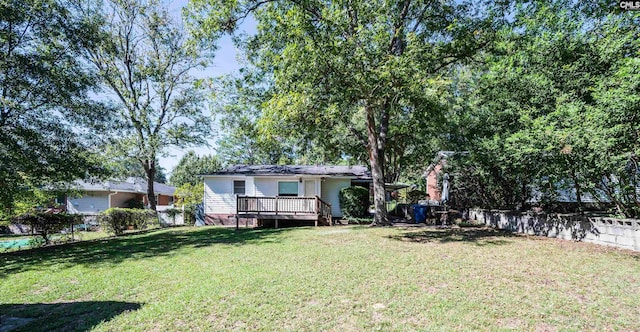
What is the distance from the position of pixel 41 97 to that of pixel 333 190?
43.9 ft

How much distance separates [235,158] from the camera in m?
41.4

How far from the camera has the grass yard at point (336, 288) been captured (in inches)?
156

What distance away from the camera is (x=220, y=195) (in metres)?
18.5

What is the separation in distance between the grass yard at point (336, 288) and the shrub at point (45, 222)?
3170mm

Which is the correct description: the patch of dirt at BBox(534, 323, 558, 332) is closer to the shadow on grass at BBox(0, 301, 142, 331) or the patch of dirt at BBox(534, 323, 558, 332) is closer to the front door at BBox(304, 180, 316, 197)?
the shadow on grass at BBox(0, 301, 142, 331)

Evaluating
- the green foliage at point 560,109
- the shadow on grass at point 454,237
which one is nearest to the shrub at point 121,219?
the shadow on grass at point 454,237

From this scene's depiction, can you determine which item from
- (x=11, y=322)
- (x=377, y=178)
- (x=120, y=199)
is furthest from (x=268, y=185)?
(x=120, y=199)

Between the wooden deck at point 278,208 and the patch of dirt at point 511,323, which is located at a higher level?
the wooden deck at point 278,208

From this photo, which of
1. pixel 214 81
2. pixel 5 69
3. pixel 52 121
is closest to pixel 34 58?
pixel 5 69

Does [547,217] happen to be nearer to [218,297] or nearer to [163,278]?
[218,297]

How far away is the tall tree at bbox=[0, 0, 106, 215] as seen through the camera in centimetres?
991

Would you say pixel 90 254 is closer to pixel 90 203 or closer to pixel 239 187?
pixel 239 187

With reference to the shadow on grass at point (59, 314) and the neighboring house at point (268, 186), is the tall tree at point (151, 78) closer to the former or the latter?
the neighboring house at point (268, 186)

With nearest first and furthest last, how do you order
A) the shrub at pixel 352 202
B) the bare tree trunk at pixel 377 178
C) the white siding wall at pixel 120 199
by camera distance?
the bare tree trunk at pixel 377 178 < the shrub at pixel 352 202 < the white siding wall at pixel 120 199
